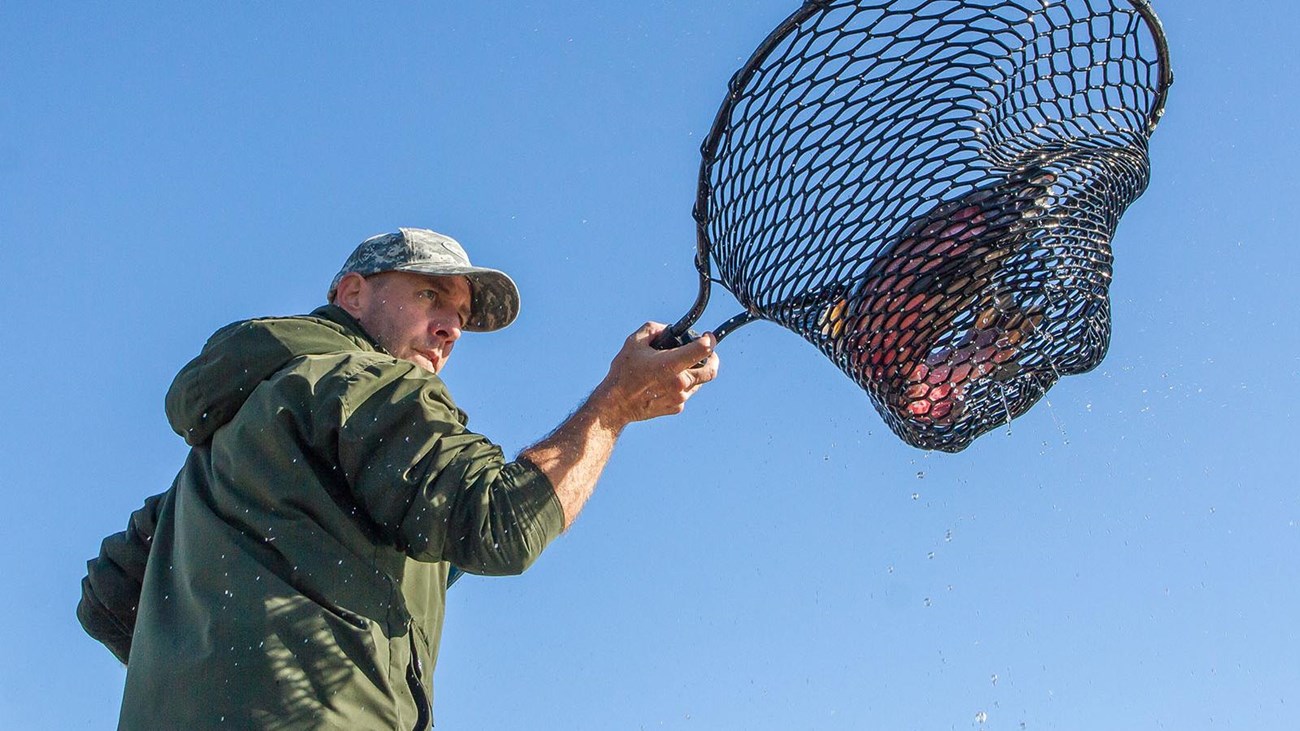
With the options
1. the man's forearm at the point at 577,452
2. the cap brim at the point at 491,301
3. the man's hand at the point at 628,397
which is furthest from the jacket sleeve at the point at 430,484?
the cap brim at the point at 491,301

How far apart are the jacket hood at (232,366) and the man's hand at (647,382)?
0.77 metres

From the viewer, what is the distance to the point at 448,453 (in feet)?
11.4

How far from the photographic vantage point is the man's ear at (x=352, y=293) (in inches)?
176

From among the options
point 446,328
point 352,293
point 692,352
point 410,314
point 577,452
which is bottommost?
point 692,352

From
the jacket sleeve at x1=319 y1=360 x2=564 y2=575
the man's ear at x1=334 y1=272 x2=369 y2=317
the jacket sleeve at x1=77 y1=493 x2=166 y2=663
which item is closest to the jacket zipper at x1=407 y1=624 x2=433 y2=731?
the jacket sleeve at x1=319 y1=360 x2=564 y2=575

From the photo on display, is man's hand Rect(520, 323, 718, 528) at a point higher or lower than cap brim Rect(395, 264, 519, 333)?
lower

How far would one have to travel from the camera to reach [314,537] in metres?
3.43

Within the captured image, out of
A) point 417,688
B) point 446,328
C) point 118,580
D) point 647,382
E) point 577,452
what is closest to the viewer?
point 417,688

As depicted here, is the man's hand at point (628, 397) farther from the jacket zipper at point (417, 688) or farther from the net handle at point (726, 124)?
the jacket zipper at point (417, 688)

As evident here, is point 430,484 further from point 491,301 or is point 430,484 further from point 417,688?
point 491,301

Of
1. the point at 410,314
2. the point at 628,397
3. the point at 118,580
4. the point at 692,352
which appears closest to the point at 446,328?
the point at 410,314

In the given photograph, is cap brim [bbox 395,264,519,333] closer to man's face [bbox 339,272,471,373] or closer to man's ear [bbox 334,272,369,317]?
man's face [bbox 339,272,471,373]

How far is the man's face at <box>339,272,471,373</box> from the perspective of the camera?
4.32 metres

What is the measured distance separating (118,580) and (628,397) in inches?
70.2
